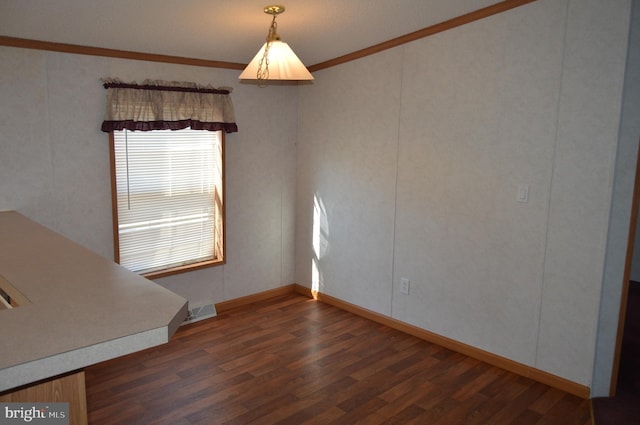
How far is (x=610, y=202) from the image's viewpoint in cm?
278

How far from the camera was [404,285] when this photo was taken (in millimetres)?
3984

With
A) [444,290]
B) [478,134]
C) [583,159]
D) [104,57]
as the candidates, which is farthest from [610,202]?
[104,57]

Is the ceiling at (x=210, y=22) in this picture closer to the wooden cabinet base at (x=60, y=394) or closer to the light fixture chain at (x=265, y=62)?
the light fixture chain at (x=265, y=62)

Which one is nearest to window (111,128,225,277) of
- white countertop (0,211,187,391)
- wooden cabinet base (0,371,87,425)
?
white countertop (0,211,187,391)

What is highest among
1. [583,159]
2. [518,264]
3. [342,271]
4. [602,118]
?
[602,118]

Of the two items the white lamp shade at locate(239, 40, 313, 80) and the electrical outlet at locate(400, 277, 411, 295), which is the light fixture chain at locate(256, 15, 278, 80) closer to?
the white lamp shade at locate(239, 40, 313, 80)

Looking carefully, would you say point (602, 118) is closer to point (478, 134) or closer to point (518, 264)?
point (478, 134)

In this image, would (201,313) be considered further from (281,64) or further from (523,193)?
(523,193)

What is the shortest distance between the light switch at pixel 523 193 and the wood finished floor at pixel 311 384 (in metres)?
1.25

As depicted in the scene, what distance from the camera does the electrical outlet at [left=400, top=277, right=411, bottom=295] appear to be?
3.95m

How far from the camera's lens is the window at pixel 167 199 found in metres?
3.77

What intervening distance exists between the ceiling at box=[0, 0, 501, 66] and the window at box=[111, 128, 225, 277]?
74cm

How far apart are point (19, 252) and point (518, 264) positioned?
2.99m

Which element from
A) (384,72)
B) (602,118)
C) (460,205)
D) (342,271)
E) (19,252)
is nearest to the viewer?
(19,252)
